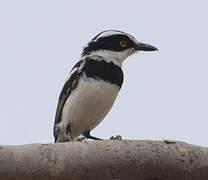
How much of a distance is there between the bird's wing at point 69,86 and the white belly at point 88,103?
0.34ft

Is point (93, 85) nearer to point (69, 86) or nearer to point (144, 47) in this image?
point (69, 86)

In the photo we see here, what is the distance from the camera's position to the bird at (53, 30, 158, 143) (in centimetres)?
675

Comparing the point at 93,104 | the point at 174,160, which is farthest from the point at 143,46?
the point at 174,160

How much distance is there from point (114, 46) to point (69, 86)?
3.24 ft

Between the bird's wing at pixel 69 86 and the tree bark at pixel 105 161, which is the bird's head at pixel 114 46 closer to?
the bird's wing at pixel 69 86

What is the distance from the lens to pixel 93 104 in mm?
6781

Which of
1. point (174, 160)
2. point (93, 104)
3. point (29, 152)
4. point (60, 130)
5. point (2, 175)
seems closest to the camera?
point (2, 175)

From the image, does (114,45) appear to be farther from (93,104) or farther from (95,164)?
(95,164)

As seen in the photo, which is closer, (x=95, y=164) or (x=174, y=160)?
(x=95, y=164)

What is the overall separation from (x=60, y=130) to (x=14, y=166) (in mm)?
3674

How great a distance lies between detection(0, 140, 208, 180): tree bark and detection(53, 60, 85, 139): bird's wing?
290 cm

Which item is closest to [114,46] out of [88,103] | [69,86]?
[69,86]

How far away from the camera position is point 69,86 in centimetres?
709

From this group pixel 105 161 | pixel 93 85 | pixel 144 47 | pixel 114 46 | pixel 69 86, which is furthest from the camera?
pixel 144 47
